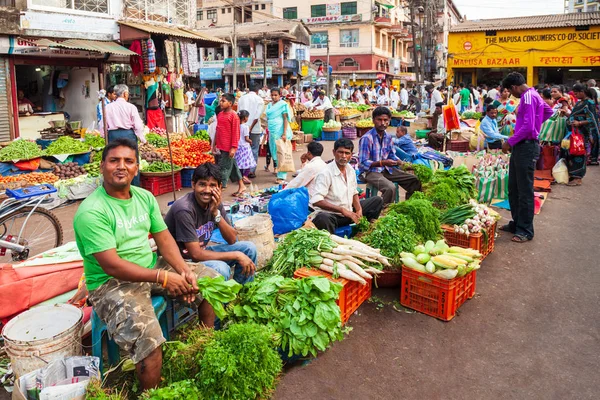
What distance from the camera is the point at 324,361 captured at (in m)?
3.60

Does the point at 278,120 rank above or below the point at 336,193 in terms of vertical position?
above

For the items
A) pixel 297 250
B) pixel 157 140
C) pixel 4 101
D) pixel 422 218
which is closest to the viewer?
pixel 297 250

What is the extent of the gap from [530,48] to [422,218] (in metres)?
27.0

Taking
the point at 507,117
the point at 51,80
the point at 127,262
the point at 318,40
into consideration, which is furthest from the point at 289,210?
the point at 318,40

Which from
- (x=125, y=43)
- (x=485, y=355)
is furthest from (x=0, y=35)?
(x=485, y=355)

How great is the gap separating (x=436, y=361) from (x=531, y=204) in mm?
3473

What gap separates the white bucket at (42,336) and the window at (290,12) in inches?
2035

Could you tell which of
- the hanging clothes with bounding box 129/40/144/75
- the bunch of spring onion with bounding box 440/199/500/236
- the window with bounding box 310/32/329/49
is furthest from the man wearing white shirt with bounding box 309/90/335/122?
the window with bounding box 310/32/329/49

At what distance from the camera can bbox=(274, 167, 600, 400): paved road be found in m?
3.29

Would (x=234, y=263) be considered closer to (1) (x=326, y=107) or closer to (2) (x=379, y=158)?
(2) (x=379, y=158)

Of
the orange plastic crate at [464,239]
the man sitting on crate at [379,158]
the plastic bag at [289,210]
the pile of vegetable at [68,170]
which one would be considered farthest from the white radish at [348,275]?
the pile of vegetable at [68,170]

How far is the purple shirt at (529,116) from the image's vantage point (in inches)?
234

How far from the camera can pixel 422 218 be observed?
4.91 metres

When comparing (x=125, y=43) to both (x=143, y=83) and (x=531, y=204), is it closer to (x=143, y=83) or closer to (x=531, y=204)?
(x=143, y=83)
